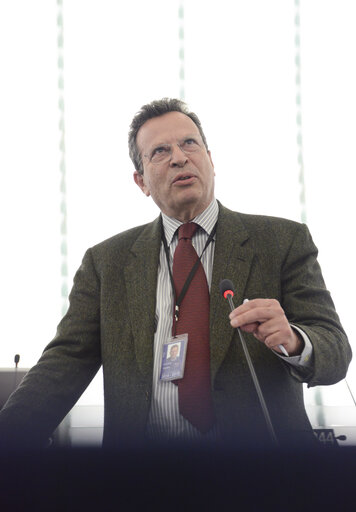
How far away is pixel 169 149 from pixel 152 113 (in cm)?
17

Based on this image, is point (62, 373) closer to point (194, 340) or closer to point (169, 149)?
point (194, 340)

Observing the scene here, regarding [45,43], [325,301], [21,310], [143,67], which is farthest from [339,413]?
[45,43]

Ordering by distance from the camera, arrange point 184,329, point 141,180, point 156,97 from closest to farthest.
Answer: point 184,329, point 141,180, point 156,97

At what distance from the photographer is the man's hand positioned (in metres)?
1.16

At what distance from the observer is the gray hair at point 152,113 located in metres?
2.11

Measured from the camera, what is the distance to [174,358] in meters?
1.60

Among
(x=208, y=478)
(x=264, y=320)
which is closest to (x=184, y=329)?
(x=264, y=320)

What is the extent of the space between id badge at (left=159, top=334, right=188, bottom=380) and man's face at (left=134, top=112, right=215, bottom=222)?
0.51 meters

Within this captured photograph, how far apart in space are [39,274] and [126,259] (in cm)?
291

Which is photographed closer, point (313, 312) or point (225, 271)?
point (313, 312)

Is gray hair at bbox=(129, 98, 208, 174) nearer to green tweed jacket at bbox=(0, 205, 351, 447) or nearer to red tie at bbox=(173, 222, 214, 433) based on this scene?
green tweed jacket at bbox=(0, 205, 351, 447)

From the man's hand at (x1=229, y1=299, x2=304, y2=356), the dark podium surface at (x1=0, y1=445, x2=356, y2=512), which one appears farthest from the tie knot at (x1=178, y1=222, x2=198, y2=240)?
the dark podium surface at (x1=0, y1=445, x2=356, y2=512)

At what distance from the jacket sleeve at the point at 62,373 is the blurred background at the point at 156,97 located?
2.84 m

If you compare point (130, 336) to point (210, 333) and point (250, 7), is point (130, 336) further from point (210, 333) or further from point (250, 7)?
point (250, 7)
